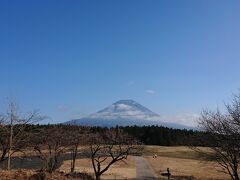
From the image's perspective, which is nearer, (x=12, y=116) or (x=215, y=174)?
(x=12, y=116)

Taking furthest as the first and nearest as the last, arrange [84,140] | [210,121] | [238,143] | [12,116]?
[84,140]
[210,121]
[12,116]
[238,143]

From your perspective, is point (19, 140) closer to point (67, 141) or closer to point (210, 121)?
point (210, 121)

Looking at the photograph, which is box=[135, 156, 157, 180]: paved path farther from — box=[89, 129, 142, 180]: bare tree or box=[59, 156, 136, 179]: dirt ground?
box=[89, 129, 142, 180]: bare tree

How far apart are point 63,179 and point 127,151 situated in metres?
22.5

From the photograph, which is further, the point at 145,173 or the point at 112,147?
the point at 145,173

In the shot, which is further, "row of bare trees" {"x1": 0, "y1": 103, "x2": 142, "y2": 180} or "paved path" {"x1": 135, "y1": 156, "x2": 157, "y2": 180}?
"paved path" {"x1": 135, "y1": 156, "x2": 157, "y2": 180}

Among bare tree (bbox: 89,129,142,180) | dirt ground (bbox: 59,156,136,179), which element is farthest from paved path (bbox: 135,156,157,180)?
bare tree (bbox: 89,129,142,180)

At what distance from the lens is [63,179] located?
2889cm

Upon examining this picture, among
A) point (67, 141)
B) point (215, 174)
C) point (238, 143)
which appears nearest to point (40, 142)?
point (67, 141)

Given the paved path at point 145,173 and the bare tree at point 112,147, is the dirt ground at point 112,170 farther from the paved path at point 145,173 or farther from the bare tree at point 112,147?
the bare tree at point 112,147

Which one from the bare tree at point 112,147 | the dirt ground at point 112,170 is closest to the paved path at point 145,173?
the dirt ground at point 112,170

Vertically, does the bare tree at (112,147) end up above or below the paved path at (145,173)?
above

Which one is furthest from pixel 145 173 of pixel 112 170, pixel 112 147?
pixel 112 147

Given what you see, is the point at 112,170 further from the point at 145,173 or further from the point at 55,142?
the point at 55,142
